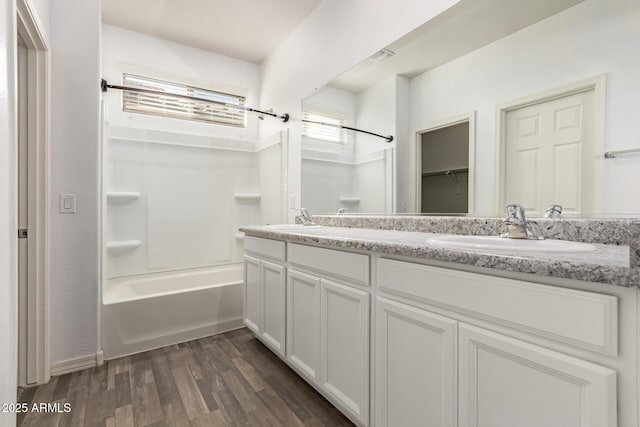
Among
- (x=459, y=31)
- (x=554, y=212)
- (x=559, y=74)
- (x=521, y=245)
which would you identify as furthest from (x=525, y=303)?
(x=459, y=31)

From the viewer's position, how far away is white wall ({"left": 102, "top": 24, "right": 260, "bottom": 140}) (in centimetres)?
266

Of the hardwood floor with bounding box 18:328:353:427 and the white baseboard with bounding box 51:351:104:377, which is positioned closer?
the hardwood floor with bounding box 18:328:353:427

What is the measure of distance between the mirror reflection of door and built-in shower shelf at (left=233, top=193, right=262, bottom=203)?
201 cm

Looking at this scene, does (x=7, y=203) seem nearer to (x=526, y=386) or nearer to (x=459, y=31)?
(x=526, y=386)

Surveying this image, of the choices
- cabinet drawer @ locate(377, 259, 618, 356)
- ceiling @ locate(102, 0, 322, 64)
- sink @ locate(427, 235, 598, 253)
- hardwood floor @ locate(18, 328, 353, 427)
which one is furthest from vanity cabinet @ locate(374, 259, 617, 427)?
ceiling @ locate(102, 0, 322, 64)

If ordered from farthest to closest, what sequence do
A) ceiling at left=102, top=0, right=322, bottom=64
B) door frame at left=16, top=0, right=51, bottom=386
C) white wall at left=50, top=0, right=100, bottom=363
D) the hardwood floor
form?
ceiling at left=102, top=0, right=322, bottom=64 → white wall at left=50, top=0, right=100, bottom=363 → door frame at left=16, top=0, right=51, bottom=386 → the hardwood floor

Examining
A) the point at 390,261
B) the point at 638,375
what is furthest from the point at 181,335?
the point at 638,375

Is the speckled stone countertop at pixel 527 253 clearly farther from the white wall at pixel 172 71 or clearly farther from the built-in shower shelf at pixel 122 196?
the white wall at pixel 172 71

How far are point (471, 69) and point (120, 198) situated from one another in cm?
275

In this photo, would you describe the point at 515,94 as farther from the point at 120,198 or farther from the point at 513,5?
the point at 120,198

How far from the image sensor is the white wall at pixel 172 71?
2.66 meters

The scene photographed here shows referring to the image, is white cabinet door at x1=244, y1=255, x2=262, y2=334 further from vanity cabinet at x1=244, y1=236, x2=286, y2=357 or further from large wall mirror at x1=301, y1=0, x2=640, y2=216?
large wall mirror at x1=301, y1=0, x2=640, y2=216

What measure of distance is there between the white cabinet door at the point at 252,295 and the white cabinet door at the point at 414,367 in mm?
1075

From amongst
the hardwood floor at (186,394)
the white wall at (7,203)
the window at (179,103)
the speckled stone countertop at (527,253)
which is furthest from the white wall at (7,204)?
the window at (179,103)
